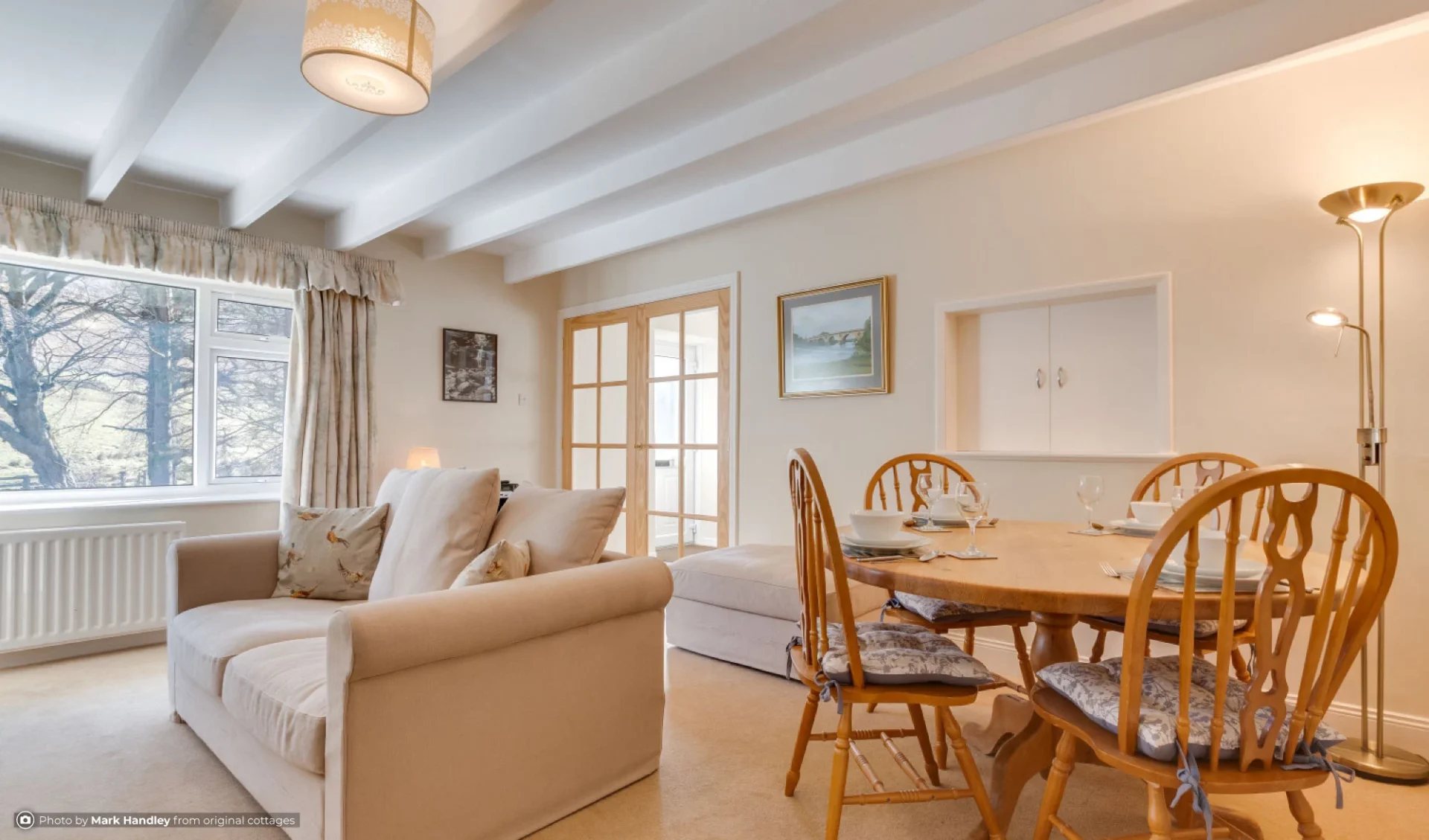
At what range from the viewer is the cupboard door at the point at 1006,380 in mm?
3119

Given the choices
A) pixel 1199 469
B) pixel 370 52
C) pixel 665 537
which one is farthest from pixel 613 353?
pixel 1199 469

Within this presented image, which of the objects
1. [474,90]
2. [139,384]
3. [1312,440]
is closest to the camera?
[1312,440]

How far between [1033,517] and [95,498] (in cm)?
450

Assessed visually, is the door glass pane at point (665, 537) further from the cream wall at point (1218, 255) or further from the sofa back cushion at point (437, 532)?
the sofa back cushion at point (437, 532)

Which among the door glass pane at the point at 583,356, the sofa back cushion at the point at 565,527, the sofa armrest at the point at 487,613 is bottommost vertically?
the sofa armrest at the point at 487,613

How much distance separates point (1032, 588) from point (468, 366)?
4.29 meters

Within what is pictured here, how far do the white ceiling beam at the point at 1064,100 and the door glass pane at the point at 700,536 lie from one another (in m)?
1.73

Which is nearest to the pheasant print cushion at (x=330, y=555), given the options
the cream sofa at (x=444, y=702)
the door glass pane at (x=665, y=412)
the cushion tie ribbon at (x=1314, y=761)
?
the cream sofa at (x=444, y=702)

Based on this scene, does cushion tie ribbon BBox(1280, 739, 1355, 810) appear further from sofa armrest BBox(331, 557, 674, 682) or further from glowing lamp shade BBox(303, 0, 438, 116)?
glowing lamp shade BBox(303, 0, 438, 116)

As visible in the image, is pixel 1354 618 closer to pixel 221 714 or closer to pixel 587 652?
pixel 587 652

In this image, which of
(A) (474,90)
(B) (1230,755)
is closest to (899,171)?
(A) (474,90)

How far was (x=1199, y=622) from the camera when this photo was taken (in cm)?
199

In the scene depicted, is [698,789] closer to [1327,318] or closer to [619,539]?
[1327,318]

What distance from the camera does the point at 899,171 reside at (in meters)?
3.06
